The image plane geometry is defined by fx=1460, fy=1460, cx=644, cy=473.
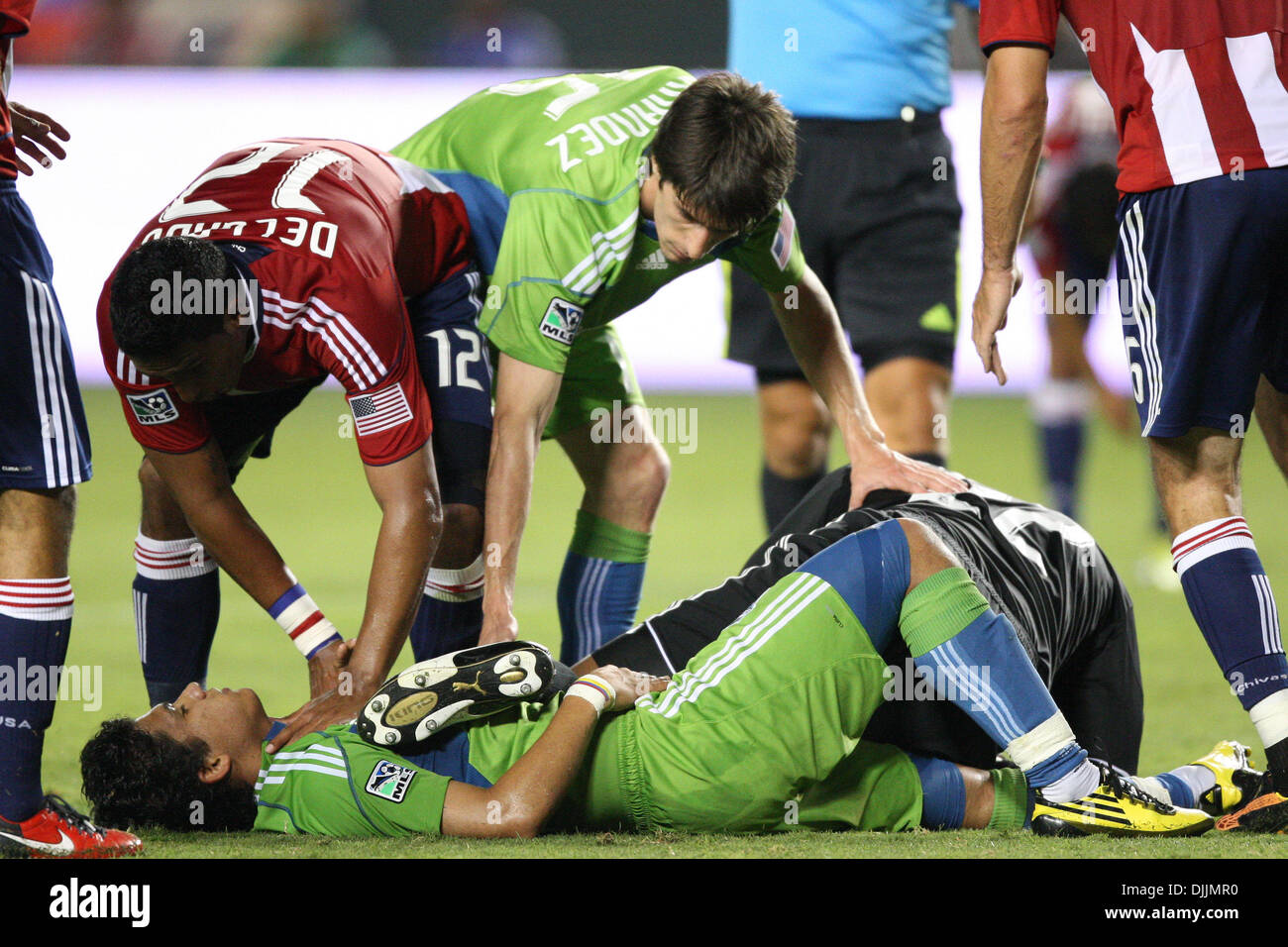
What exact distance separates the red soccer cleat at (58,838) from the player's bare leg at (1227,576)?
6.44 ft

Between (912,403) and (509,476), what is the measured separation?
1.51m

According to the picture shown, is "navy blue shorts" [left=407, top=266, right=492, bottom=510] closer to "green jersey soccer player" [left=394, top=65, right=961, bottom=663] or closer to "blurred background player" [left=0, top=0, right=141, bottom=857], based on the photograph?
"green jersey soccer player" [left=394, top=65, right=961, bottom=663]

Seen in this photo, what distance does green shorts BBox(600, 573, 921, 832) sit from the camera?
8.46 ft

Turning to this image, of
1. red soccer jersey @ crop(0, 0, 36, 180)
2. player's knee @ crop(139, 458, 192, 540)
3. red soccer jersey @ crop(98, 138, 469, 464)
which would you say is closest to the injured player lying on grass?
red soccer jersey @ crop(98, 138, 469, 464)

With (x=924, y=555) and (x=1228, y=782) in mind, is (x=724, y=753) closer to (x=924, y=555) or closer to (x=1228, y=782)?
(x=924, y=555)

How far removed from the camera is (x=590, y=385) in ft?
12.4

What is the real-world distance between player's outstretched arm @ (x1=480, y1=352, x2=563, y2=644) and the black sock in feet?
4.68

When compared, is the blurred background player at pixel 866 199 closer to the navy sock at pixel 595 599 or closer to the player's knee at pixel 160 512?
the navy sock at pixel 595 599

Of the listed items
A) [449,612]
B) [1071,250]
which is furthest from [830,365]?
[1071,250]

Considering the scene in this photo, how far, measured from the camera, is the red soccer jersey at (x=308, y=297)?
9.47ft

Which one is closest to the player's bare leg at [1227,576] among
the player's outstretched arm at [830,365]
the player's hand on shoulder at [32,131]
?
the player's outstretched arm at [830,365]
